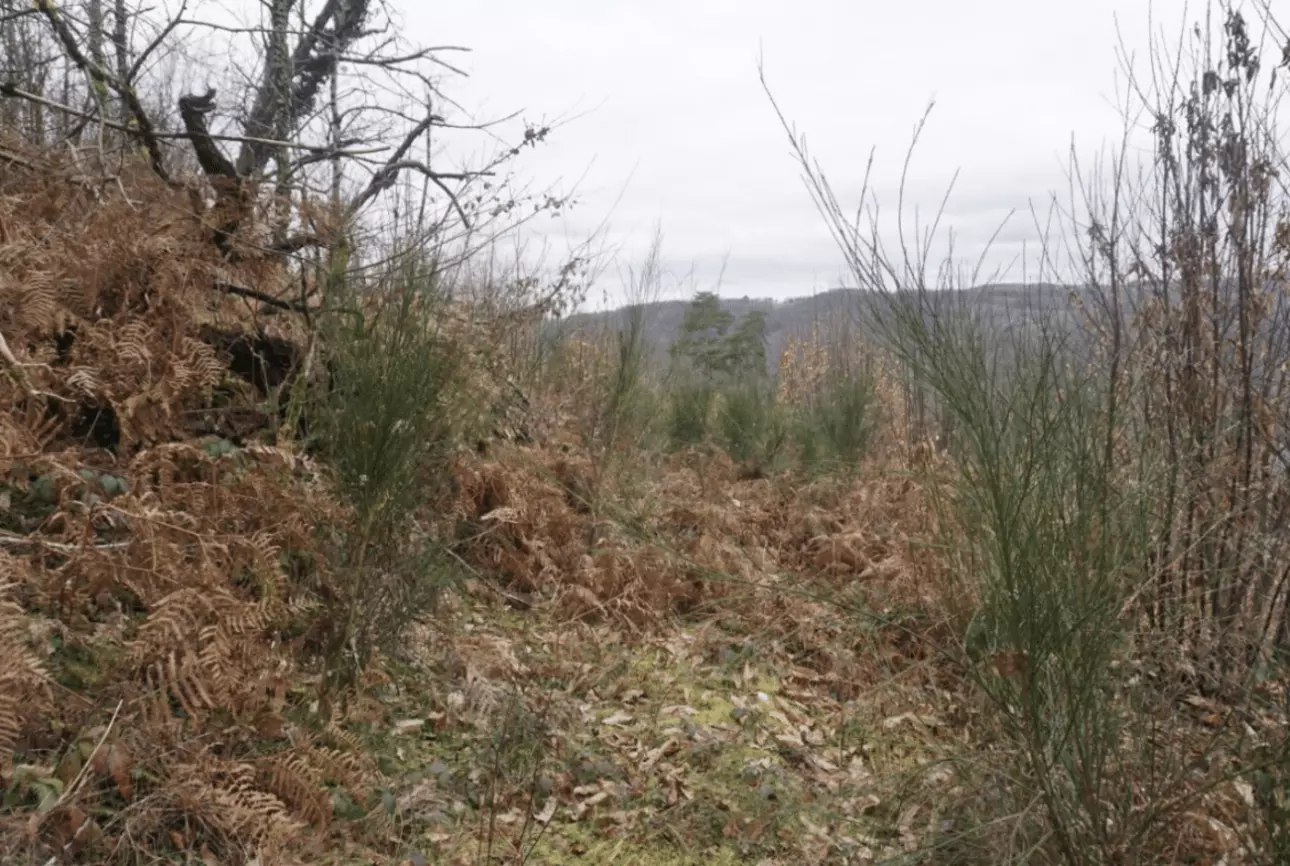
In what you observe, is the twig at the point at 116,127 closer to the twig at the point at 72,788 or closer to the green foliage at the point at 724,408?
the twig at the point at 72,788

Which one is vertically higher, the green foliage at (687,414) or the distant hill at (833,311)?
the distant hill at (833,311)

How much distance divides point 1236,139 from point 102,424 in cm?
446

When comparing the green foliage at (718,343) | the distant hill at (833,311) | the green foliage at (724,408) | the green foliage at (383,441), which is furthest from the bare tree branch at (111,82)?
the green foliage at (718,343)

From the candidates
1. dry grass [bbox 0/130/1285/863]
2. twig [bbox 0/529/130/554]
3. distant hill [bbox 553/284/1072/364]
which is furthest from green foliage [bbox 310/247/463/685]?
distant hill [bbox 553/284/1072/364]

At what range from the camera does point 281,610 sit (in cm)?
251

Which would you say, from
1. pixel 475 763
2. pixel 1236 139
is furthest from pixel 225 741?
pixel 1236 139

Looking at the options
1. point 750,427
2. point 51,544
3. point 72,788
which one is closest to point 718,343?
point 750,427

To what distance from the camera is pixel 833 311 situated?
32.6ft

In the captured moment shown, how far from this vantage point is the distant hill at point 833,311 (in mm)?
3035

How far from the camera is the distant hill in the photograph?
304cm

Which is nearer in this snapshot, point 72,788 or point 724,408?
point 72,788

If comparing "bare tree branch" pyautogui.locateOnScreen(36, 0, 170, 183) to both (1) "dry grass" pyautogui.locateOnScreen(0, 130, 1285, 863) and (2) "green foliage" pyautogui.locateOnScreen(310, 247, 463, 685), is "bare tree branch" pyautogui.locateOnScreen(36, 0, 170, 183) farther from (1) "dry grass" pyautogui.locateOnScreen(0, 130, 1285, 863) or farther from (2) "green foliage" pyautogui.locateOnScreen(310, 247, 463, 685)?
(2) "green foliage" pyautogui.locateOnScreen(310, 247, 463, 685)

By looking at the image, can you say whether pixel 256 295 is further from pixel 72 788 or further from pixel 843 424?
pixel 843 424

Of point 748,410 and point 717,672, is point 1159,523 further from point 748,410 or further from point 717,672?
point 748,410
